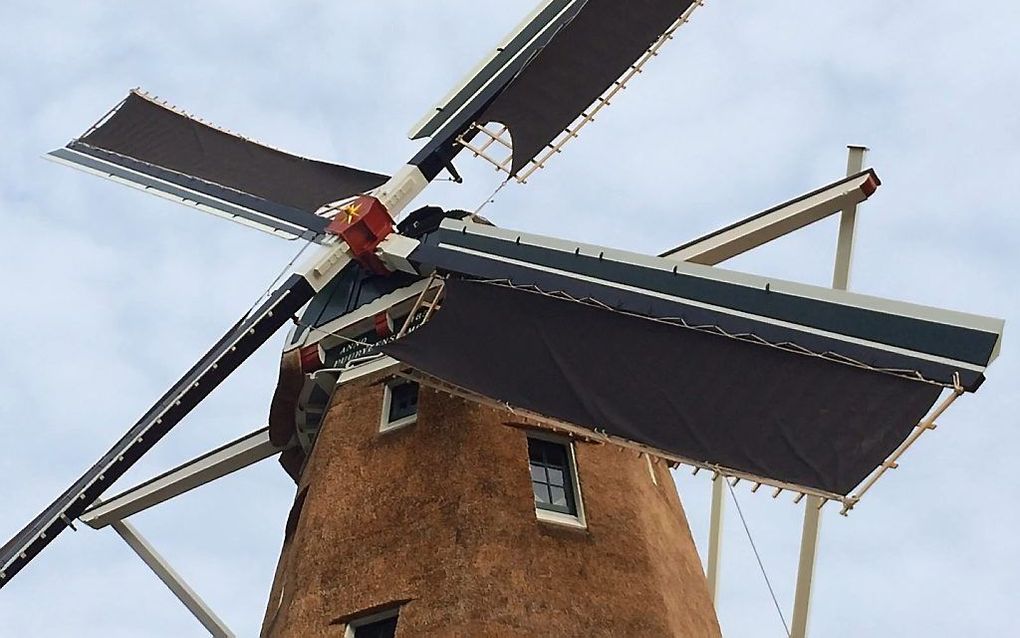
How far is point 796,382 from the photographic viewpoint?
1016 cm

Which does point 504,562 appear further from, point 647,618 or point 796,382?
point 796,382

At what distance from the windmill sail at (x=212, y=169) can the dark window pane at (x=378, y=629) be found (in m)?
5.12

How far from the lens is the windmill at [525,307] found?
995cm

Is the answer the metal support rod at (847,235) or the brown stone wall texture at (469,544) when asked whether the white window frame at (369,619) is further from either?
the metal support rod at (847,235)

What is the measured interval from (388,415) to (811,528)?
15.0 feet

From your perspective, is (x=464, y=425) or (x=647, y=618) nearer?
(x=647, y=618)

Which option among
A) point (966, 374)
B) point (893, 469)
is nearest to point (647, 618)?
point (893, 469)

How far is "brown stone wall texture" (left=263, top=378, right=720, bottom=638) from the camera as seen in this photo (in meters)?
10.7

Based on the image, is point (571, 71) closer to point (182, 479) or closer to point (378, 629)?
point (378, 629)

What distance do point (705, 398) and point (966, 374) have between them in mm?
2087

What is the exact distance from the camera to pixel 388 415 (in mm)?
13133

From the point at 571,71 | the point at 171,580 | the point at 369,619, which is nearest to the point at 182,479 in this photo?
the point at 171,580

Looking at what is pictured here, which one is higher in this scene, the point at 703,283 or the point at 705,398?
the point at 703,283

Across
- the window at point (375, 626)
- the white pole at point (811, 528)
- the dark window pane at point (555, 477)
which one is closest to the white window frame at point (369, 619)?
the window at point (375, 626)
